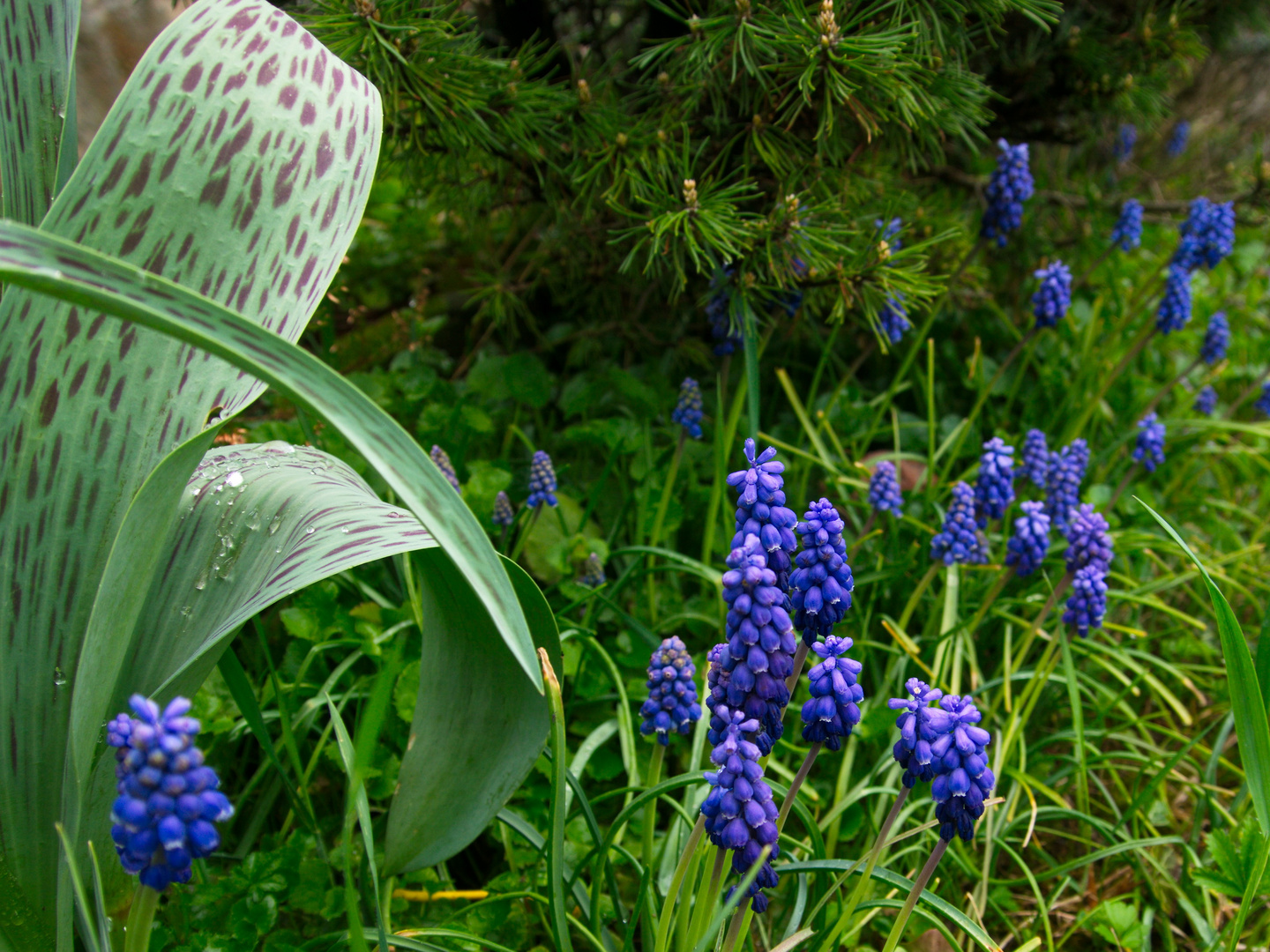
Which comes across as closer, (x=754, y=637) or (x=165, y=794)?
(x=165, y=794)

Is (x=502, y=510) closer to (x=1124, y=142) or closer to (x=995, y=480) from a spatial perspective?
(x=995, y=480)

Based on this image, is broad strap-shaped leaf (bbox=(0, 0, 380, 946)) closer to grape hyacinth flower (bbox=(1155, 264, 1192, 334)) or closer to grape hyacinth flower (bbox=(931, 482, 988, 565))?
grape hyacinth flower (bbox=(931, 482, 988, 565))

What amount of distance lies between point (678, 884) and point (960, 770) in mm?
412

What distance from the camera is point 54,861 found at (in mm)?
1169

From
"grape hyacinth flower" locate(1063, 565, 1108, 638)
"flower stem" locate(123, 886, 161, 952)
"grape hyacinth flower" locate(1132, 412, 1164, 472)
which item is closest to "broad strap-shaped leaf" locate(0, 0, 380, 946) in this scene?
"flower stem" locate(123, 886, 161, 952)

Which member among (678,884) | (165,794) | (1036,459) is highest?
(1036,459)

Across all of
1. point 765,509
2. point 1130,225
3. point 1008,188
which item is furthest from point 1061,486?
point 765,509

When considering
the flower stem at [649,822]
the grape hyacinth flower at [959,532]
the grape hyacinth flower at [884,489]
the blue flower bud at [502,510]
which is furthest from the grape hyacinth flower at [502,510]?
the grape hyacinth flower at [959,532]

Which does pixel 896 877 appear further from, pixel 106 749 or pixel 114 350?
pixel 114 350

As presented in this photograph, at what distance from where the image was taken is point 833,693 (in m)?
1.09

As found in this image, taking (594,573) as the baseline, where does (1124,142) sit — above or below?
above

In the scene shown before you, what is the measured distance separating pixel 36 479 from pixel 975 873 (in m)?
1.67

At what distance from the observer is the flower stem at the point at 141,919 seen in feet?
3.06

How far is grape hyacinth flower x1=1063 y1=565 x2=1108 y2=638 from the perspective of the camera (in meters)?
1.76
